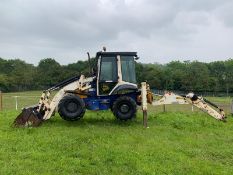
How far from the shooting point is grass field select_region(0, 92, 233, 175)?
32.4ft

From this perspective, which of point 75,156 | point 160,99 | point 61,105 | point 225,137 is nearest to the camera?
point 75,156

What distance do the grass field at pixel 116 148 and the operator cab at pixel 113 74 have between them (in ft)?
4.49

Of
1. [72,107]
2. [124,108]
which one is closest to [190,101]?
[124,108]

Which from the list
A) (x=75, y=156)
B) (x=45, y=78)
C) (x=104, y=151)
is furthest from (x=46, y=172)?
(x=45, y=78)

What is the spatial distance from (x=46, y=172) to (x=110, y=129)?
639 cm

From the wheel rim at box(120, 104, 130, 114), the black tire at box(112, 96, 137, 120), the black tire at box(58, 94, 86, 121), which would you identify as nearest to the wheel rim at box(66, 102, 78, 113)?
the black tire at box(58, 94, 86, 121)

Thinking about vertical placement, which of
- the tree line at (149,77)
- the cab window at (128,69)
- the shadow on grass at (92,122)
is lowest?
the shadow on grass at (92,122)

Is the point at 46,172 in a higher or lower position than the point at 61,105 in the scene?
lower

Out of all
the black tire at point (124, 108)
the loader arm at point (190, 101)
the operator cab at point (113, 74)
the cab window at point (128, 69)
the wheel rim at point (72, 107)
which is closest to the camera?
the wheel rim at point (72, 107)

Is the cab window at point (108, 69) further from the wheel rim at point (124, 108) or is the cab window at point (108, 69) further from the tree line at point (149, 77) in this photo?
the tree line at point (149, 77)

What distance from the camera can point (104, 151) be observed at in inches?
447

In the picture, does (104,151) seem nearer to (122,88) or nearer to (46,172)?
(46,172)

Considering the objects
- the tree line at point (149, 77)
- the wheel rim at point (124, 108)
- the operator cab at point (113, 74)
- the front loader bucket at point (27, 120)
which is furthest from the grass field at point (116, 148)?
the tree line at point (149, 77)

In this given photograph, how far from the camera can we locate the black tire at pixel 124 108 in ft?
54.5
